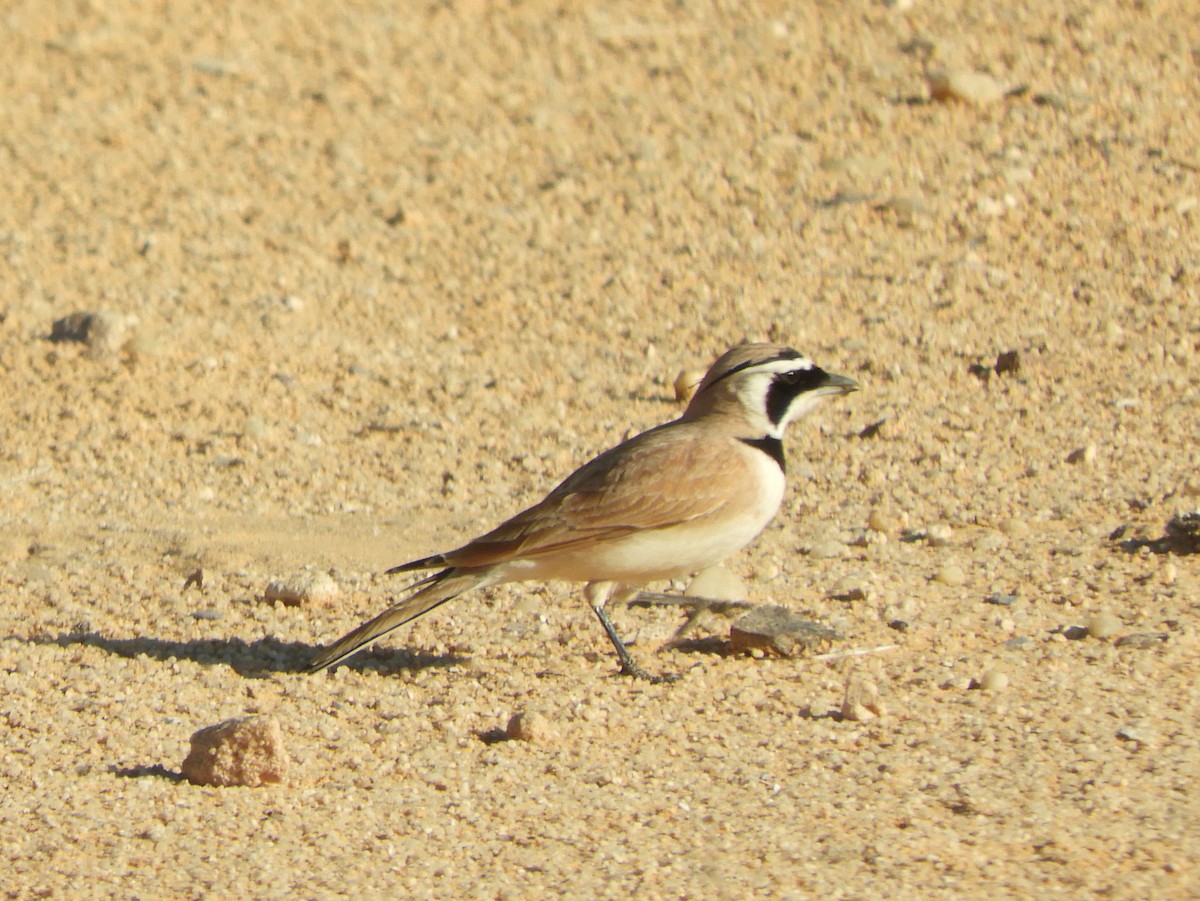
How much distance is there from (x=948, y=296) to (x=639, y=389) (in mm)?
1699

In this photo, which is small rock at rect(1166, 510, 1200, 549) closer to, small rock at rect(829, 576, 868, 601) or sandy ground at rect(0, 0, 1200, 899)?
sandy ground at rect(0, 0, 1200, 899)

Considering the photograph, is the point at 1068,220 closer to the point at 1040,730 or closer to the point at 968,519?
the point at 968,519

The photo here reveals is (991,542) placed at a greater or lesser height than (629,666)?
greater

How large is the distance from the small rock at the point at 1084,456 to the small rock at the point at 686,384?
1.66 meters

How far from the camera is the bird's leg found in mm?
5395

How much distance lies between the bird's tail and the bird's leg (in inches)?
13.9

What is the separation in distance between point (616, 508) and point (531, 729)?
2.80 ft

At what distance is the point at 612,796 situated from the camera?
4.50m

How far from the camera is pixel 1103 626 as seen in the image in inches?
213

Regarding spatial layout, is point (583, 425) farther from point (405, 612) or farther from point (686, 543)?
point (405, 612)

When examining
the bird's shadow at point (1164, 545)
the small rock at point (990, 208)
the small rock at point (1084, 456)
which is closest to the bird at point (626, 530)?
the bird's shadow at point (1164, 545)

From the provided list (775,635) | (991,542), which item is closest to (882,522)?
(991,542)

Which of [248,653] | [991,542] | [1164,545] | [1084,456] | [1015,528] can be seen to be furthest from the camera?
[1084,456]

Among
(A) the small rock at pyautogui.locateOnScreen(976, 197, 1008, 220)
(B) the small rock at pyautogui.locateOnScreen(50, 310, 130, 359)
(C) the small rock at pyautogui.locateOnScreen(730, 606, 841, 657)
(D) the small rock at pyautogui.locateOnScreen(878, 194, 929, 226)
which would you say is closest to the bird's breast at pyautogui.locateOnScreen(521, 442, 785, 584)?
(C) the small rock at pyautogui.locateOnScreen(730, 606, 841, 657)
